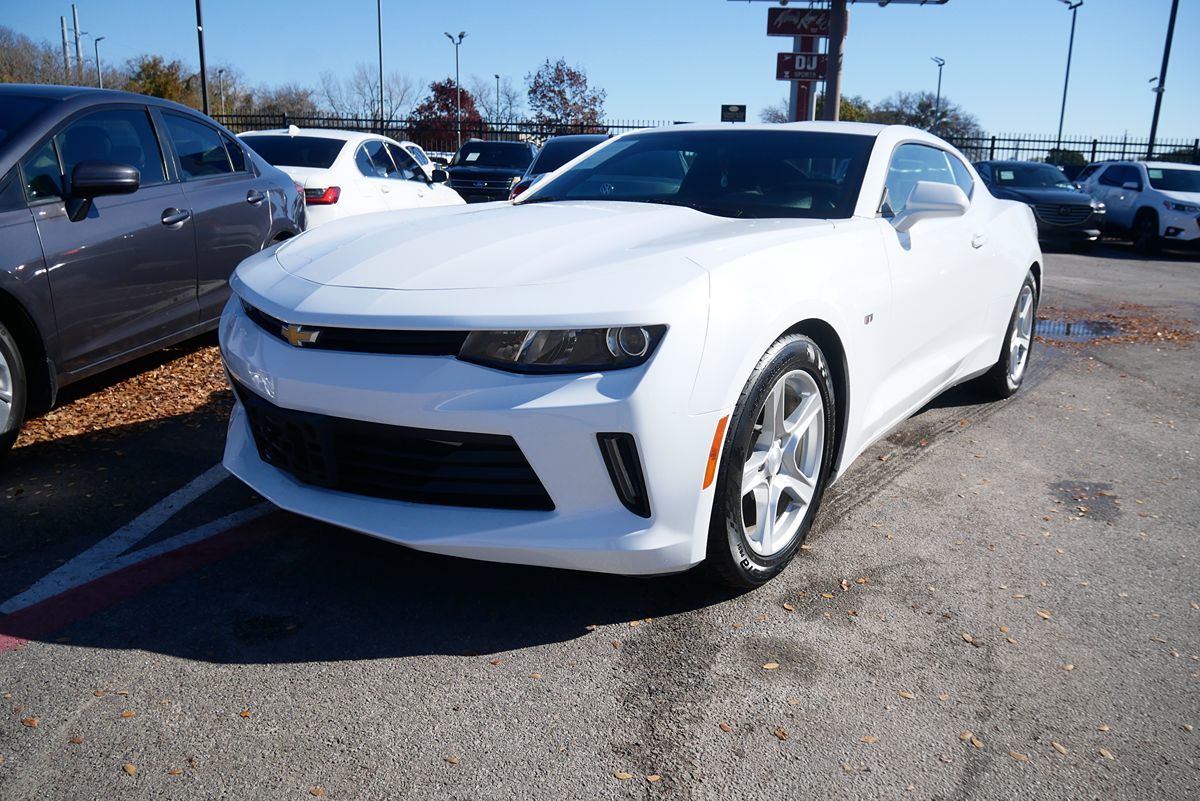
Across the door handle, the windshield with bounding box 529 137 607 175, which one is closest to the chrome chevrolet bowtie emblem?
the door handle

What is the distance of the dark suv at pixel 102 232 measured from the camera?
3.92 m

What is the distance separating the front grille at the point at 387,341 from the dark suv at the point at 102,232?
192 cm

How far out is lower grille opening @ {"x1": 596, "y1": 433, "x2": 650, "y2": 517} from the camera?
2455 millimetres

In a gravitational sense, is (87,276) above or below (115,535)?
Result: above

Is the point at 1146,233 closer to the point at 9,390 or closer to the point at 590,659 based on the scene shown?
the point at 590,659

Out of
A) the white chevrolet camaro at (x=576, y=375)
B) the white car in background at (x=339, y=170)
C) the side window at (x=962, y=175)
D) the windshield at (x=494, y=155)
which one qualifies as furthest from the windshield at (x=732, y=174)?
the windshield at (x=494, y=155)

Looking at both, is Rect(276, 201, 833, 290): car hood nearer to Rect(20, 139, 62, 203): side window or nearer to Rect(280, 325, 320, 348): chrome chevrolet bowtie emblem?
Rect(280, 325, 320, 348): chrome chevrolet bowtie emblem

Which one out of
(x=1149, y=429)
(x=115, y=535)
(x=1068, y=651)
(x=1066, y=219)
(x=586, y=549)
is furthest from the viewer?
(x=1066, y=219)

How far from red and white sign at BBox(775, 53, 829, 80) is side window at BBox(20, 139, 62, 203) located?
46.4 ft

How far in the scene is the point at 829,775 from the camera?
7.04ft

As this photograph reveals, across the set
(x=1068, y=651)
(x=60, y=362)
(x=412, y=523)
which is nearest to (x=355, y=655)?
(x=412, y=523)

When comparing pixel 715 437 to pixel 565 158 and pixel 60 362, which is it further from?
pixel 565 158

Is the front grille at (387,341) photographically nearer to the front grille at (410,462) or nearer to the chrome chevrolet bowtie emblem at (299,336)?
the chrome chevrolet bowtie emblem at (299,336)

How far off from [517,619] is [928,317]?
7.41ft
